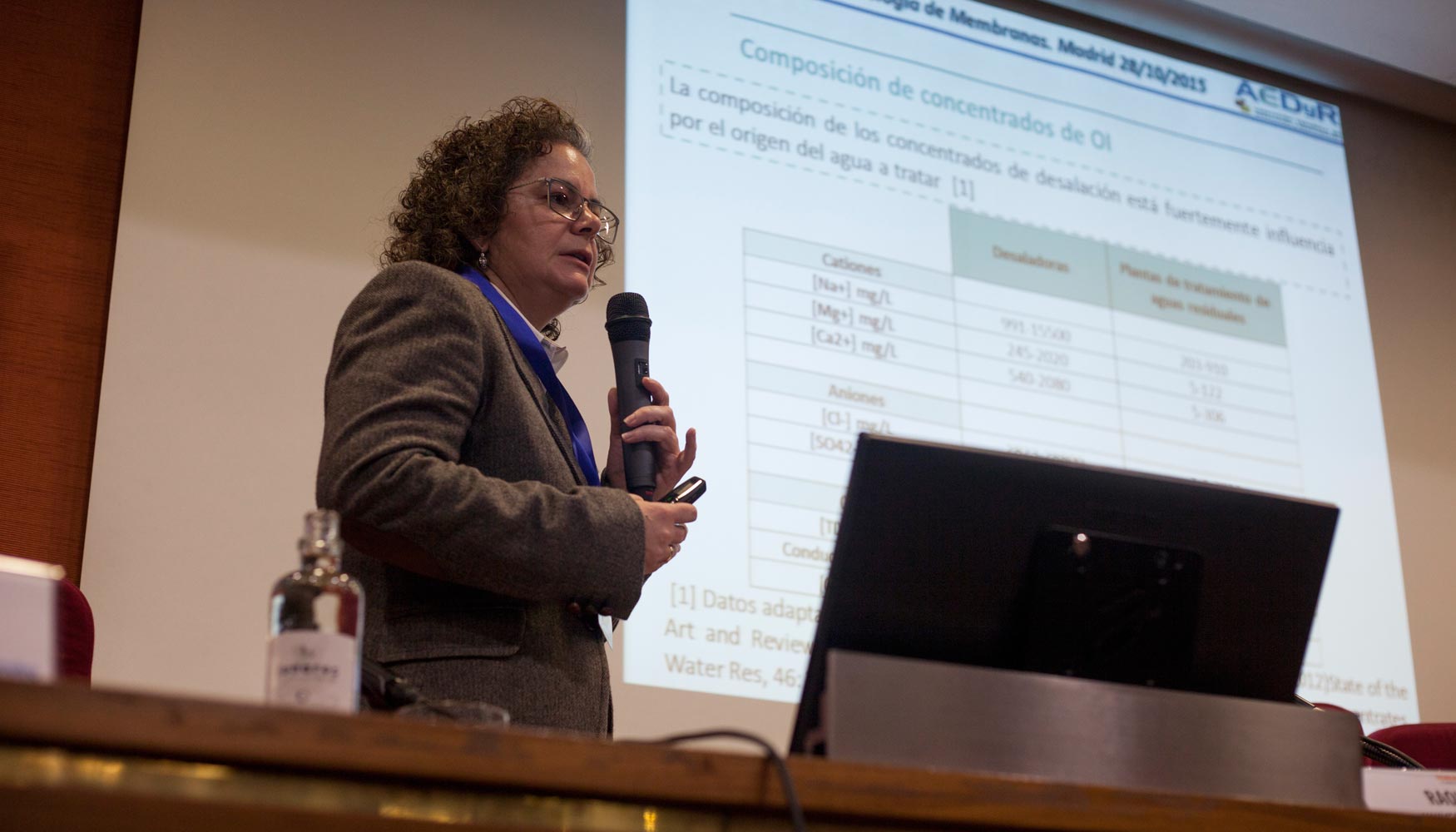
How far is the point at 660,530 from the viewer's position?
1.48m

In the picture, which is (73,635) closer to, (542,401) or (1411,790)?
(542,401)

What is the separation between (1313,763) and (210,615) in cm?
181

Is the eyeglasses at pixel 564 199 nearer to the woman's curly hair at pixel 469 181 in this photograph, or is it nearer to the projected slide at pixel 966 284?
the woman's curly hair at pixel 469 181

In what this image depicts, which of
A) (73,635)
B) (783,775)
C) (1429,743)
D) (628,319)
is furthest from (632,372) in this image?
(1429,743)

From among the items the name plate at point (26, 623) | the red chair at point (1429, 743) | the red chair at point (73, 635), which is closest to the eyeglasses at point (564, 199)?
the red chair at point (73, 635)

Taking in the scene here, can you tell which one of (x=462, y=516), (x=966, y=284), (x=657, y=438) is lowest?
(x=462, y=516)

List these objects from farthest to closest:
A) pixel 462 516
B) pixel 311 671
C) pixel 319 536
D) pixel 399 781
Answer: pixel 462 516 < pixel 319 536 < pixel 311 671 < pixel 399 781

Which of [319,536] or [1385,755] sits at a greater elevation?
[319,536]

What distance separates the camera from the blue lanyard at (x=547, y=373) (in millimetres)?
1657

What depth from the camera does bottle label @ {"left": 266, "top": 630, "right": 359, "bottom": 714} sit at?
2.98 feet

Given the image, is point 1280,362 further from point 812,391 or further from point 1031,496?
point 1031,496

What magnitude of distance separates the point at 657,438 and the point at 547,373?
15 centimetres

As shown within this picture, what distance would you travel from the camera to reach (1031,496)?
1.11m

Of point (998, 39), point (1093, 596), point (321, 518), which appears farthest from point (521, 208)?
point (998, 39)
